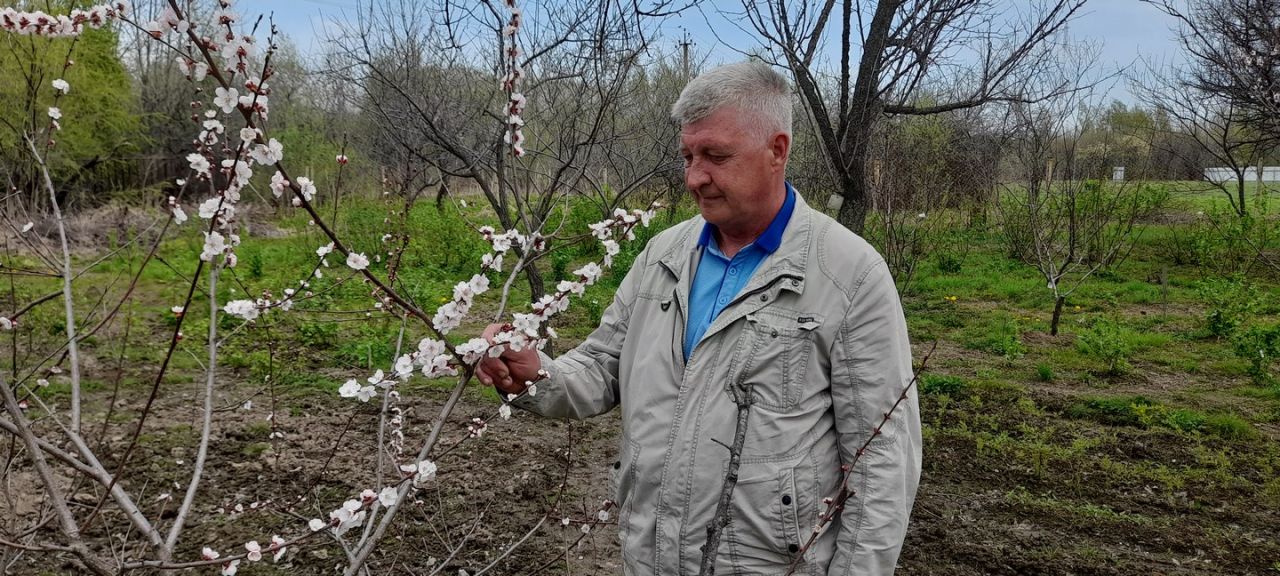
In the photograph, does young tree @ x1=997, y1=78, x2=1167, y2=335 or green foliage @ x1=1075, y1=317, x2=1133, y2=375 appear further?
young tree @ x1=997, y1=78, x2=1167, y2=335

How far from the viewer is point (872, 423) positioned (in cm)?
166

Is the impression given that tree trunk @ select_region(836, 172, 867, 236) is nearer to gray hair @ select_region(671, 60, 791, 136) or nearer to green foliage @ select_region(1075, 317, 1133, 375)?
green foliage @ select_region(1075, 317, 1133, 375)

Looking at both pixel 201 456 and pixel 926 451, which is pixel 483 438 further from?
pixel 201 456

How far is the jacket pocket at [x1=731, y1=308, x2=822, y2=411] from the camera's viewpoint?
169 cm

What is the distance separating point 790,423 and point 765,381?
96 millimetres

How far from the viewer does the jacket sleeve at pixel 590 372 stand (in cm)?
190

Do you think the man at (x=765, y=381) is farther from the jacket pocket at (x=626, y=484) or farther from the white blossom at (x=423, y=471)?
the white blossom at (x=423, y=471)

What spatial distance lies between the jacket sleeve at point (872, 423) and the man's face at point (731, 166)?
0.91ft

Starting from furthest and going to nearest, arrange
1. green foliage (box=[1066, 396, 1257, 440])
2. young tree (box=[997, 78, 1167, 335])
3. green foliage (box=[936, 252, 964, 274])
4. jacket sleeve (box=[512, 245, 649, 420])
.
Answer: green foliage (box=[936, 252, 964, 274]) < young tree (box=[997, 78, 1167, 335]) < green foliage (box=[1066, 396, 1257, 440]) < jacket sleeve (box=[512, 245, 649, 420])

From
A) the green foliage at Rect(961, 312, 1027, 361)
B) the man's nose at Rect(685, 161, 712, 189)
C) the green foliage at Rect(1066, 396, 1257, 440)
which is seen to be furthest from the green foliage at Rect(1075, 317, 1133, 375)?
the man's nose at Rect(685, 161, 712, 189)

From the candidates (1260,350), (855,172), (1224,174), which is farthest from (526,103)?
(1224,174)

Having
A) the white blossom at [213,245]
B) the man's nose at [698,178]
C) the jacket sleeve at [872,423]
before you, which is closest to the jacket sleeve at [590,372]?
the man's nose at [698,178]

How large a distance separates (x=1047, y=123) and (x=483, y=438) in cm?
757

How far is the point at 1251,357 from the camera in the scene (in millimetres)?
6523
